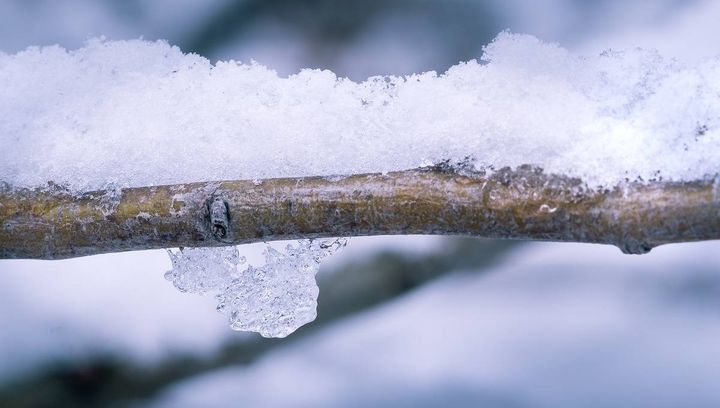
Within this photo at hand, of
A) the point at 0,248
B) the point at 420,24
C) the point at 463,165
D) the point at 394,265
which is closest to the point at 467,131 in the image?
the point at 463,165

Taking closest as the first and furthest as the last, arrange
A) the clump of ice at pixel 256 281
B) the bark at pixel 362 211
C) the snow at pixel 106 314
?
the bark at pixel 362 211, the clump of ice at pixel 256 281, the snow at pixel 106 314

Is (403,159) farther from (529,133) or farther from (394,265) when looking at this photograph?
(394,265)

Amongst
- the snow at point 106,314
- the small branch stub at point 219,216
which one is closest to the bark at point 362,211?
the small branch stub at point 219,216

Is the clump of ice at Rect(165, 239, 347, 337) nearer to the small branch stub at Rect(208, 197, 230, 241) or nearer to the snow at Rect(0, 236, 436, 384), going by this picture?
the small branch stub at Rect(208, 197, 230, 241)

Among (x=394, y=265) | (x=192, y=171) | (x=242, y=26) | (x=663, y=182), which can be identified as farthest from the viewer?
(x=242, y=26)

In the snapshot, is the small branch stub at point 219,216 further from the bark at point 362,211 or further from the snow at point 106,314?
the snow at point 106,314

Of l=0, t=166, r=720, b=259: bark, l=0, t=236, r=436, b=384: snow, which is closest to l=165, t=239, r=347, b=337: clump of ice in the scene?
l=0, t=166, r=720, b=259: bark

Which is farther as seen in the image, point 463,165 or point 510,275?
point 510,275

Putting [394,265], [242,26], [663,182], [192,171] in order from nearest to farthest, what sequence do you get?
1. [663,182]
2. [192,171]
3. [394,265]
4. [242,26]
